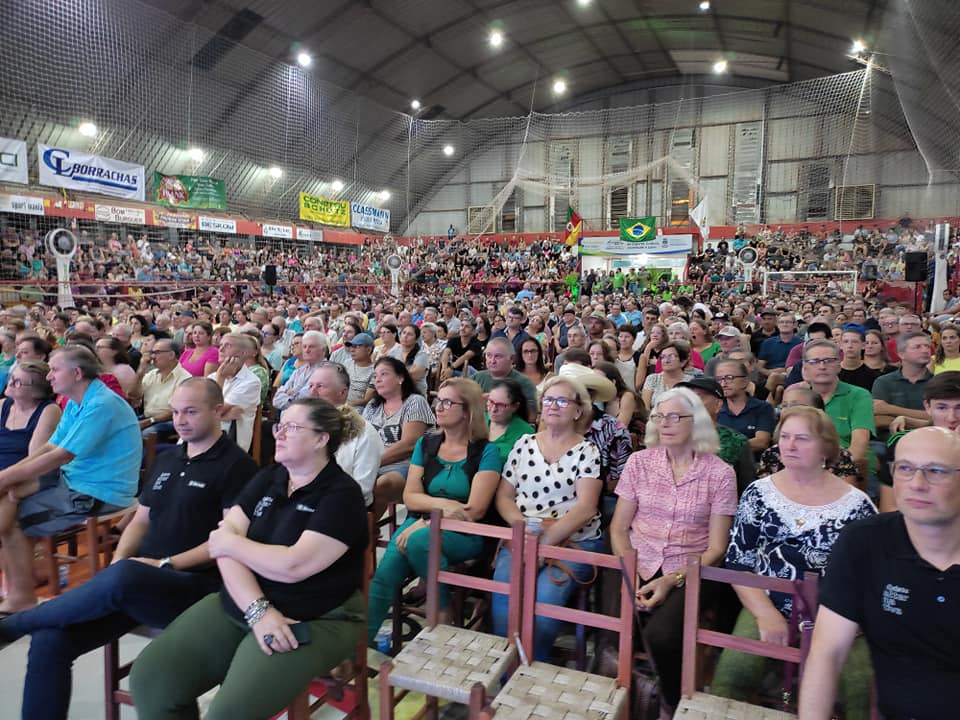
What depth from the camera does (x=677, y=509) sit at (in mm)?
2152

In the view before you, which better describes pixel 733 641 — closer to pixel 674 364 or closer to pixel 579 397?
pixel 579 397

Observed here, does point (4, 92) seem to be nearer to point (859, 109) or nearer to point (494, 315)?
point (494, 315)

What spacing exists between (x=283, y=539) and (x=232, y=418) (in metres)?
2.16

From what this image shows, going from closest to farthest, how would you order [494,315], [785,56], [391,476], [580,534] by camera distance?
[580,534]
[391,476]
[494,315]
[785,56]

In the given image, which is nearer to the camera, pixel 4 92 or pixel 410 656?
pixel 410 656

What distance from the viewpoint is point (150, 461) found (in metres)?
3.61

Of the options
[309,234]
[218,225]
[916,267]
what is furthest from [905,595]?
[309,234]

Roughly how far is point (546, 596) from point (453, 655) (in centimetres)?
40

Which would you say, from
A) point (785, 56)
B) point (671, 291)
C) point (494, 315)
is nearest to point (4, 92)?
point (494, 315)

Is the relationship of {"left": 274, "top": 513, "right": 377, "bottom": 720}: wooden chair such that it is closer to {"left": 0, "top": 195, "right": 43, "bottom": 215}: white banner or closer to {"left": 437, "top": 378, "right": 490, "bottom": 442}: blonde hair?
{"left": 437, "top": 378, "right": 490, "bottom": 442}: blonde hair

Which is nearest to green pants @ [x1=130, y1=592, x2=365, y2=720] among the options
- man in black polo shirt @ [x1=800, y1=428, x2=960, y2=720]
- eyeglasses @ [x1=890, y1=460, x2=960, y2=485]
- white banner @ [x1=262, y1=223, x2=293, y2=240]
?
man in black polo shirt @ [x1=800, y1=428, x2=960, y2=720]

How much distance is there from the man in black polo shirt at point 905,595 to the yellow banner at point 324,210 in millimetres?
19877

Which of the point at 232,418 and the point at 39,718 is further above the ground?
the point at 232,418

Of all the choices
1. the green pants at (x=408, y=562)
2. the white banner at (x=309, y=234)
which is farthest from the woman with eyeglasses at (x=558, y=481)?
the white banner at (x=309, y=234)
